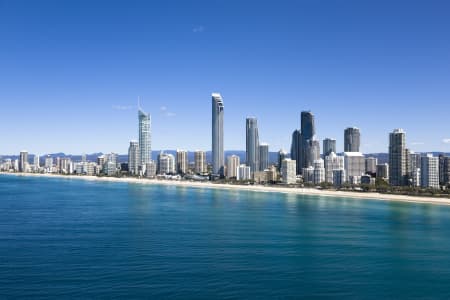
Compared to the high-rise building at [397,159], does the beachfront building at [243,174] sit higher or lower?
lower

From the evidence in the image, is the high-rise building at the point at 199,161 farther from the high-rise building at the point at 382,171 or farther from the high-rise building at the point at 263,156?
the high-rise building at the point at 382,171

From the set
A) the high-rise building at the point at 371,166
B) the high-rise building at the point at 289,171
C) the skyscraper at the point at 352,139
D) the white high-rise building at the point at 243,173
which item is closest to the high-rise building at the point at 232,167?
the white high-rise building at the point at 243,173

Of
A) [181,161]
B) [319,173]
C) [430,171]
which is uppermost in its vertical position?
[181,161]

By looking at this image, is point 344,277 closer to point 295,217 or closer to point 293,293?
point 293,293

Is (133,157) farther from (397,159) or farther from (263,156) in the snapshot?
(397,159)

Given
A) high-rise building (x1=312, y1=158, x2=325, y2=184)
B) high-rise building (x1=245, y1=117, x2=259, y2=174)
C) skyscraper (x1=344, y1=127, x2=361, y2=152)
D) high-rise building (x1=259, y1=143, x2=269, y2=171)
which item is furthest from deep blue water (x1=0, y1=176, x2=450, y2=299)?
skyscraper (x1=344, y1=127, x2=361, y2=152)

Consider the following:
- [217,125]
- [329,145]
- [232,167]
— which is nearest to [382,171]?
[232,167]
